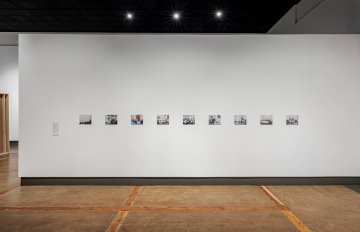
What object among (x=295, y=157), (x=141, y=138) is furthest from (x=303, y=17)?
(x=141, y=138)

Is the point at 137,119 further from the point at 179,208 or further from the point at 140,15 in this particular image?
the point at 140,15

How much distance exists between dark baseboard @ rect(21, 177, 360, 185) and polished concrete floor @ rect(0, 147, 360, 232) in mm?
190

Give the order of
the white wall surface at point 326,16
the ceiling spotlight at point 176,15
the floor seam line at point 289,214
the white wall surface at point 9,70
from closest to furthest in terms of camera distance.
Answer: the floor seam line at point 289,214 < the white wall surface at point 326,16 < the ceiling spotlight at point 176,15 < the white wall surface at point 9,70

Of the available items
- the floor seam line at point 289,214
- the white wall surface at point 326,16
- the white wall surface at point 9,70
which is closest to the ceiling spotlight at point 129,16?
the white wall surface at point 326,16

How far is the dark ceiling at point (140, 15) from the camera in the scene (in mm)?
8773

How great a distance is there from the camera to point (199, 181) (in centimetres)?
712

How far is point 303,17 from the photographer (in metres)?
9.03

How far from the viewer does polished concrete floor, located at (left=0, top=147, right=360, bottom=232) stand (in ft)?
15.2

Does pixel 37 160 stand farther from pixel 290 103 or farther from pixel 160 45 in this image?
pixel 290 103

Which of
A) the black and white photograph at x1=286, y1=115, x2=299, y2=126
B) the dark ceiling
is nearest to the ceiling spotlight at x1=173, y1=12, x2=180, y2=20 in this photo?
the dark ceiling

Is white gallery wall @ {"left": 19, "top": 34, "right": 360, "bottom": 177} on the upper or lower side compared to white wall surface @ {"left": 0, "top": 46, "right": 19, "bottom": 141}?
lower

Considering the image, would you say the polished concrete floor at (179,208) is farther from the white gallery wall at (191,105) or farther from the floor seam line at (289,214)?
the white gallery wall at (191,105)

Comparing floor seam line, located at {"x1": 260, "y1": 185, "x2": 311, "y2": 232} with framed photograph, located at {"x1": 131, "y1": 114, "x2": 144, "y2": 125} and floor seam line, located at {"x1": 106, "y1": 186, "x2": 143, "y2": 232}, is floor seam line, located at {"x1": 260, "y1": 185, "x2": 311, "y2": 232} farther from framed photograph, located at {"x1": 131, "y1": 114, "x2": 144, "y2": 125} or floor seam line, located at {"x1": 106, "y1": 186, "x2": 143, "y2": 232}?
framed photograph, located at {"x1": 131, "y1": 114, "x2": 144, "y2": 125}

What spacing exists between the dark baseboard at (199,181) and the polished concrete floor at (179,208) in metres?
0.19
